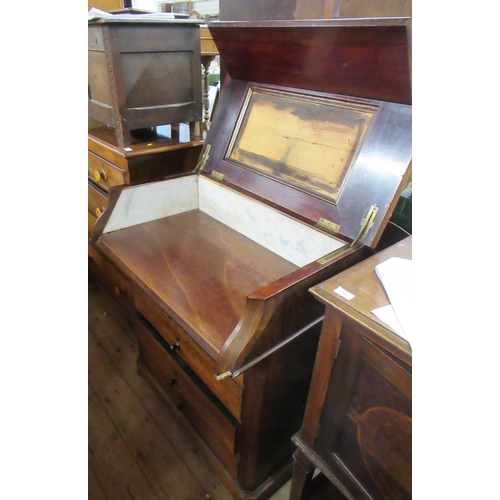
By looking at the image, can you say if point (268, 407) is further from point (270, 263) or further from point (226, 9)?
point (226, 9)

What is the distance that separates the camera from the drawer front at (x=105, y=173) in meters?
1.49

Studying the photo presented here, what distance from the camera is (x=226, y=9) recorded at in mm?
1428

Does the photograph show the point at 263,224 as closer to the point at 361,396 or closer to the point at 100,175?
the point at 361,396

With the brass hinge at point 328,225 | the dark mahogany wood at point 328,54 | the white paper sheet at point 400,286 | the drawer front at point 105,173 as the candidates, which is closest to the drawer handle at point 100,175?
the drawer front at point 105,173

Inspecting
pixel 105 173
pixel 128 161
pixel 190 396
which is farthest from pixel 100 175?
pixel 190 396

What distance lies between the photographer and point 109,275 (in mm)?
1906

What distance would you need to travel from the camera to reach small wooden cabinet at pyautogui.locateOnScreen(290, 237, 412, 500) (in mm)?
620

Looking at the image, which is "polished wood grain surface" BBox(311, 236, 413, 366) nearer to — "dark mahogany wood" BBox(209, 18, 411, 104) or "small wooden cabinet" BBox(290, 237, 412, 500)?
"small wooden cabinet" BBox(290, 237, 412, 500)

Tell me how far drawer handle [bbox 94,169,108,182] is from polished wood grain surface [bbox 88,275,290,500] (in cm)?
86

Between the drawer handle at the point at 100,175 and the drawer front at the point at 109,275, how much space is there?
1.02ft
